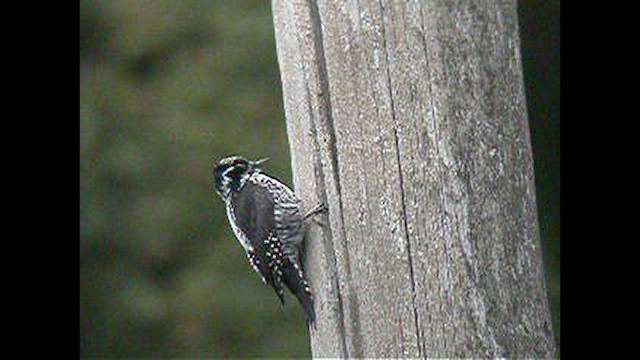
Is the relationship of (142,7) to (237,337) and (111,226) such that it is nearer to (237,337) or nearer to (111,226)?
(111,226)

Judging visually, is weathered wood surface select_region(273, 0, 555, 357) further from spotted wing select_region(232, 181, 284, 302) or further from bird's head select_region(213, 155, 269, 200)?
bird's head select_region(213, 155, 269, 200)

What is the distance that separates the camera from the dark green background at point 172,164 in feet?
24.8

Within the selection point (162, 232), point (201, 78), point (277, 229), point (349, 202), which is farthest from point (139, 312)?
point (349, 202)

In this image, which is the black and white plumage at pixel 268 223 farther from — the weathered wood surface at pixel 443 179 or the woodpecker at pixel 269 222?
the weathered wood surface at pixel 443 179

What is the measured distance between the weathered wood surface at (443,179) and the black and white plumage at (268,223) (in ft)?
1.33

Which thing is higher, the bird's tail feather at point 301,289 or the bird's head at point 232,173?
the bird's head at point 232,173

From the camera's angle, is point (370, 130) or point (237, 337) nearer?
point (370, 130)

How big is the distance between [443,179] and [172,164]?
4807 millimetres

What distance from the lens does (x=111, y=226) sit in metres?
7.65

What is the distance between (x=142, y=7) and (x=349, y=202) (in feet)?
15.6

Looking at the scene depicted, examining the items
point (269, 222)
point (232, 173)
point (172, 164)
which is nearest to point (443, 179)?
point (269, 222)

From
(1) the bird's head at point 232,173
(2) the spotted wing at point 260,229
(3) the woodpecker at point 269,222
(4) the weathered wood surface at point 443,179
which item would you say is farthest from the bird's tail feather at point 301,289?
(1) the bird's head at point 232,173

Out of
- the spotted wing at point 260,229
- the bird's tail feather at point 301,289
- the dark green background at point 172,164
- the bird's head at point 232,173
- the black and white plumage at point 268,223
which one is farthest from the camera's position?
the dark green background at point 172,164

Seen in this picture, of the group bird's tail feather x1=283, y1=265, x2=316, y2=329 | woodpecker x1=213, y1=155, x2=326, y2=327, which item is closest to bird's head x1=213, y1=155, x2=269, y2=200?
woodpecker x1=213, y1=155, x2=326, y2=327
